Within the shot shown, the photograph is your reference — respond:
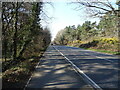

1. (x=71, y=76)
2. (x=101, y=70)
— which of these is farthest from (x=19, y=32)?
(x=71, y=76)

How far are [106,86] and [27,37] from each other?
17.9 m

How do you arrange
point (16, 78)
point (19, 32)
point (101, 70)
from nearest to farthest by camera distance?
1. point (16, 78)
2. point (101, 70)
3. point (19, 32)

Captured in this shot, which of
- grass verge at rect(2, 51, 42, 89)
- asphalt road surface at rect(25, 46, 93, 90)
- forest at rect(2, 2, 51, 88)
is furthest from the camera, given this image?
forest at rect(2, 2, 51, 88)

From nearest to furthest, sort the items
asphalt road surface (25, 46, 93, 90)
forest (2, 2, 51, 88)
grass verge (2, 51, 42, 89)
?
asphalt road surface (25, 46, 93, 90) < grass verge (2, 51, 42, 89) < forest (2, 2, 51, 88)

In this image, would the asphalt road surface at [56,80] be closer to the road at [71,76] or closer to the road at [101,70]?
the road at [71,76]

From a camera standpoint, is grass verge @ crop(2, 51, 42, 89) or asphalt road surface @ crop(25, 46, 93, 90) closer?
asphalt road surface @ crop(25, 46, 93, 90)

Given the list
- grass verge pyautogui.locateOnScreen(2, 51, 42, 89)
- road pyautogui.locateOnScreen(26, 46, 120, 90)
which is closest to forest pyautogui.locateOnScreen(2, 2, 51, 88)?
road pyautogui.locateOnScreen(26, 46, 120, 90)

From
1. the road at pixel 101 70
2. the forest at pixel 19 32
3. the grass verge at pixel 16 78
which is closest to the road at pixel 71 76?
the road at pixel 101 70

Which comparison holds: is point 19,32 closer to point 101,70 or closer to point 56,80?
point 101,70

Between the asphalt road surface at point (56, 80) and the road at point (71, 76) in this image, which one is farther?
the road at point (71, 76)

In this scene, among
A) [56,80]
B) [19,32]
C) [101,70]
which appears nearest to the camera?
[56,80]

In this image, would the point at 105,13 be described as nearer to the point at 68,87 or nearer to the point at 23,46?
the point at 23,46

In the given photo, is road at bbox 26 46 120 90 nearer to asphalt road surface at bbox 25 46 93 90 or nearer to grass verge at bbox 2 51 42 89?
asphalt road surface at bbox 25 46 93 90

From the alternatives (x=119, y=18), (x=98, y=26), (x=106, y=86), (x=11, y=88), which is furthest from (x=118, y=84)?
(x=98, y=26)
